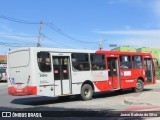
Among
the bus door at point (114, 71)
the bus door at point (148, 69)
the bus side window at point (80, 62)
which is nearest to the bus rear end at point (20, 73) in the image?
the bus side window at point (80, 62)

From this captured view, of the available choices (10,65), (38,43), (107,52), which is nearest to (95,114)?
(10,65)

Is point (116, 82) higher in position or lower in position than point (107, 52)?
lower

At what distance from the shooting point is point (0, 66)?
49.9 meters

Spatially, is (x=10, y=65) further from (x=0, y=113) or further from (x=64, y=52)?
(x=0, y=113)

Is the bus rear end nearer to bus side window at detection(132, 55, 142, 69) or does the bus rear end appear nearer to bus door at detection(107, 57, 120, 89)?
bus door at detection(107, 57, 120, 89)

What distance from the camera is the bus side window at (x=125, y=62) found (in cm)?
2281

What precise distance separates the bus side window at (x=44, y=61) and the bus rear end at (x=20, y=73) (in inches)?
20.3

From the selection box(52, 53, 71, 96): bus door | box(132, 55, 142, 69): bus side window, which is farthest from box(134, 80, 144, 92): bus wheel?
box(52, 53, 71, 96): bus door

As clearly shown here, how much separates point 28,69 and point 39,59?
70 cm

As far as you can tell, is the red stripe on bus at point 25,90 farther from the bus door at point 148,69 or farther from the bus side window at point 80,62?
Result: the bus door at point 148,69

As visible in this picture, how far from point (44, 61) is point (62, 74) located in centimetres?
134

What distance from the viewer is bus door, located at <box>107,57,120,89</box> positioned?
71.7 ft

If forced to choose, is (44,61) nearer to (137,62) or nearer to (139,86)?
(137,62)

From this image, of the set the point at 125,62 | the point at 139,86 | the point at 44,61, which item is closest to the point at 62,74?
the point at 44,61
